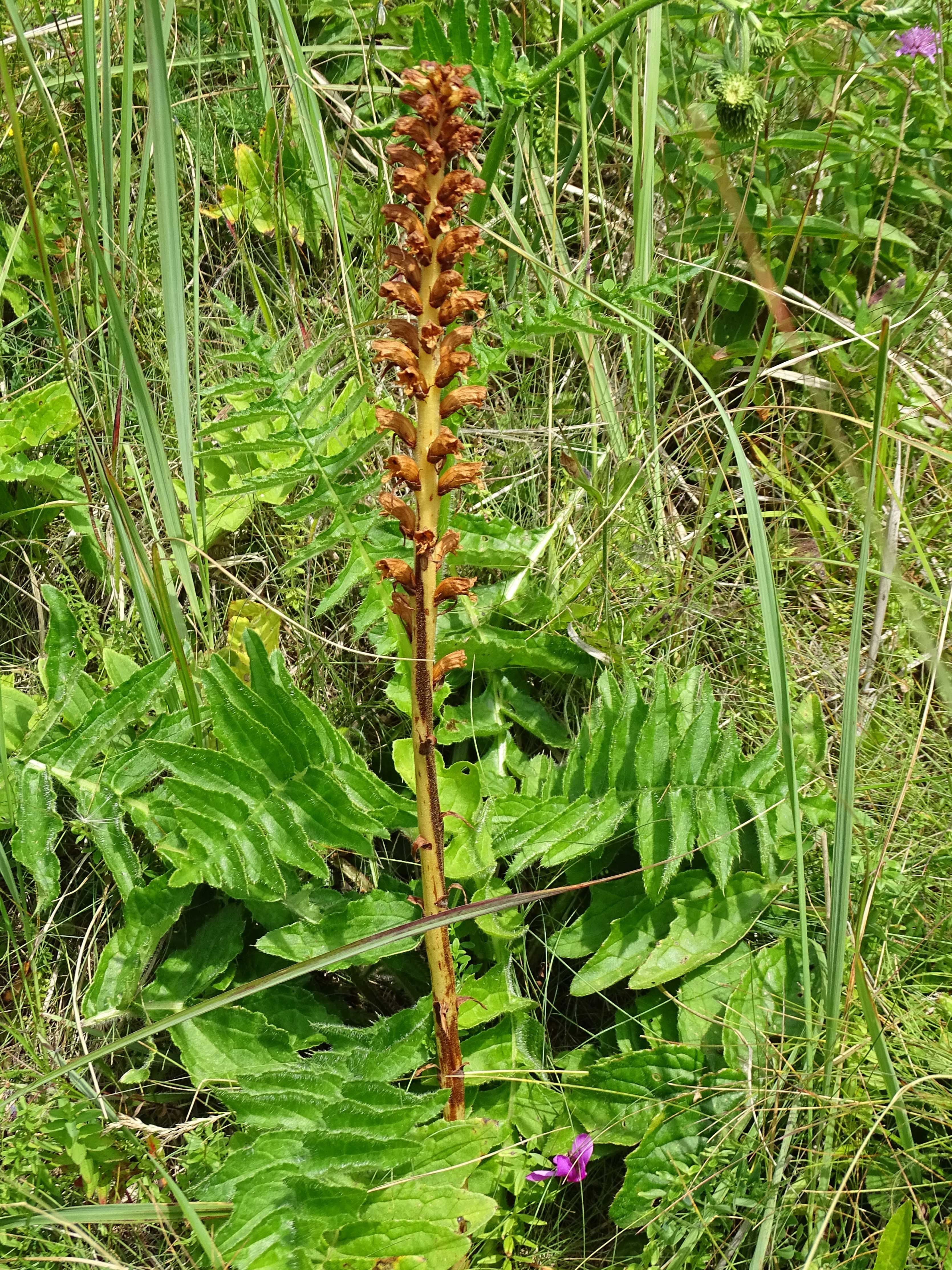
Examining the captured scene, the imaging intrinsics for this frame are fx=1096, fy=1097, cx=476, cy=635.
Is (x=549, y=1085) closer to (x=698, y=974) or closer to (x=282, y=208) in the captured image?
(x=698, y=974)

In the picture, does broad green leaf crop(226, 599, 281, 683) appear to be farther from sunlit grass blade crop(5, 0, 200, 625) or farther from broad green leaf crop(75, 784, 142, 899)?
broad green leaf crop(75, 784, 142, 899)

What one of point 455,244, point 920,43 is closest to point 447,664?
point 455,244

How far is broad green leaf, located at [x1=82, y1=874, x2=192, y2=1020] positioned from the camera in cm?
190

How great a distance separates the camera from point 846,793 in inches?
62.7

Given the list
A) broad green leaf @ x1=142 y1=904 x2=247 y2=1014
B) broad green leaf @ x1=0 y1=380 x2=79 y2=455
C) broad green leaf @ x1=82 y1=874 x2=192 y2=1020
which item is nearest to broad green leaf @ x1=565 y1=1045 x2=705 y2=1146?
broad green leaf @ x1=142 y1=904 x2=247 y2=1014

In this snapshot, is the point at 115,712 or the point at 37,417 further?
the point at 37,417

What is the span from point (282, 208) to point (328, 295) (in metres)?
0.25

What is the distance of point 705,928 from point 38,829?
1.19 m

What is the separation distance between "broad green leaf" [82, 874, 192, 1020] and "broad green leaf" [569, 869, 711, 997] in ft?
2.34

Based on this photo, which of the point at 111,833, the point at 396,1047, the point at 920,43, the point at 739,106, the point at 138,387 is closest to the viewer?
the point at 396,1047

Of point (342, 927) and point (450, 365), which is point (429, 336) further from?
point (342, 927)

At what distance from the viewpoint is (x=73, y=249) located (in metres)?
2.89

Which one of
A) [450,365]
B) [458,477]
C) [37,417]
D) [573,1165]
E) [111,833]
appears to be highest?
[450,365]

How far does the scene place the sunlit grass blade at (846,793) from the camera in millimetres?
1595
